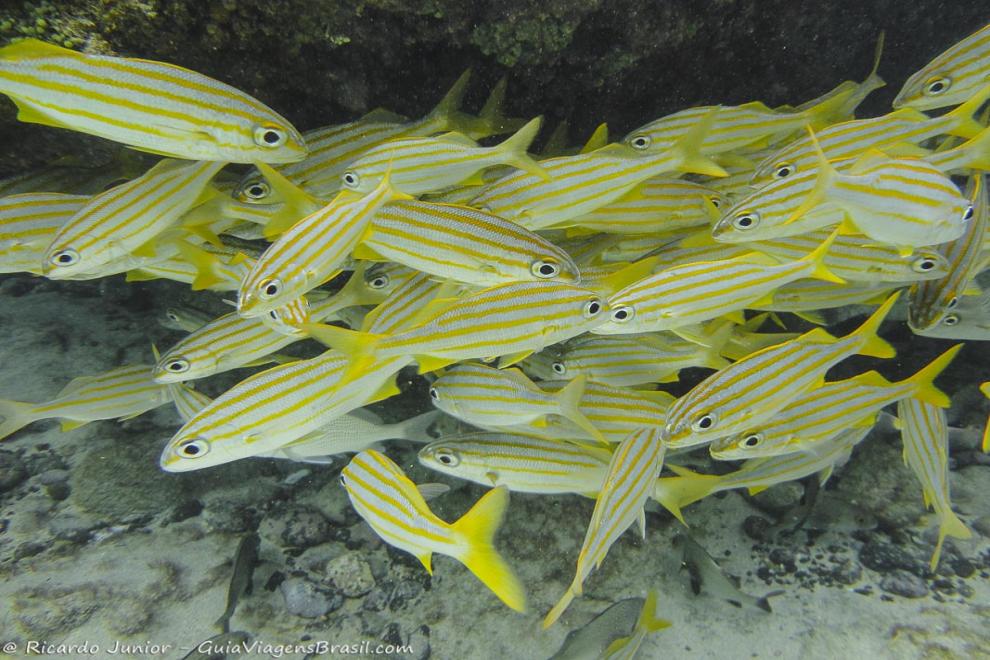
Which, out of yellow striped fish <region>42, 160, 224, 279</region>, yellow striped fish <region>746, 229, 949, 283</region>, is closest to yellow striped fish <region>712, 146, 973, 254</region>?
yellow striped fish <region>746, 229, 949, 283</region>

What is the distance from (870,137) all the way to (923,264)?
798mm

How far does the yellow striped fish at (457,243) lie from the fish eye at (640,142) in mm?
1173

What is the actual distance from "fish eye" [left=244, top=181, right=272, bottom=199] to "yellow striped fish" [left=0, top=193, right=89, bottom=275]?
0.83 meters

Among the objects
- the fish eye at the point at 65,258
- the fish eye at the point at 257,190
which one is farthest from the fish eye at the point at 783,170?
the fish eye at the point at 65,258

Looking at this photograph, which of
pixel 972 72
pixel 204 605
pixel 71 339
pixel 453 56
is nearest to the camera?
pixel 972 72

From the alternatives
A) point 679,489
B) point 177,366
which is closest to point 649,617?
point 679,489

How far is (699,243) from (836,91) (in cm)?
157

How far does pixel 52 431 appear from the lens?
4.13m

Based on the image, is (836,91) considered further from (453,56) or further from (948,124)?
(453,56)

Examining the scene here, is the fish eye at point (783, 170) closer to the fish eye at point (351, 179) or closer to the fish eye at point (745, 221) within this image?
the fish eye at point (745, 221)

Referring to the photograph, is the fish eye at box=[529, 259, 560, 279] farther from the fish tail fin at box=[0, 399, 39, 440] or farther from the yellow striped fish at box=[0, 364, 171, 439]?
the fish tail fin at box=[0, 399, 39, 440]

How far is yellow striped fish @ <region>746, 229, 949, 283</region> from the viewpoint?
3074mm

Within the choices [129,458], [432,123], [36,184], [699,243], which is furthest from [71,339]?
[699,243]

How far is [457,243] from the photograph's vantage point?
263 cm
